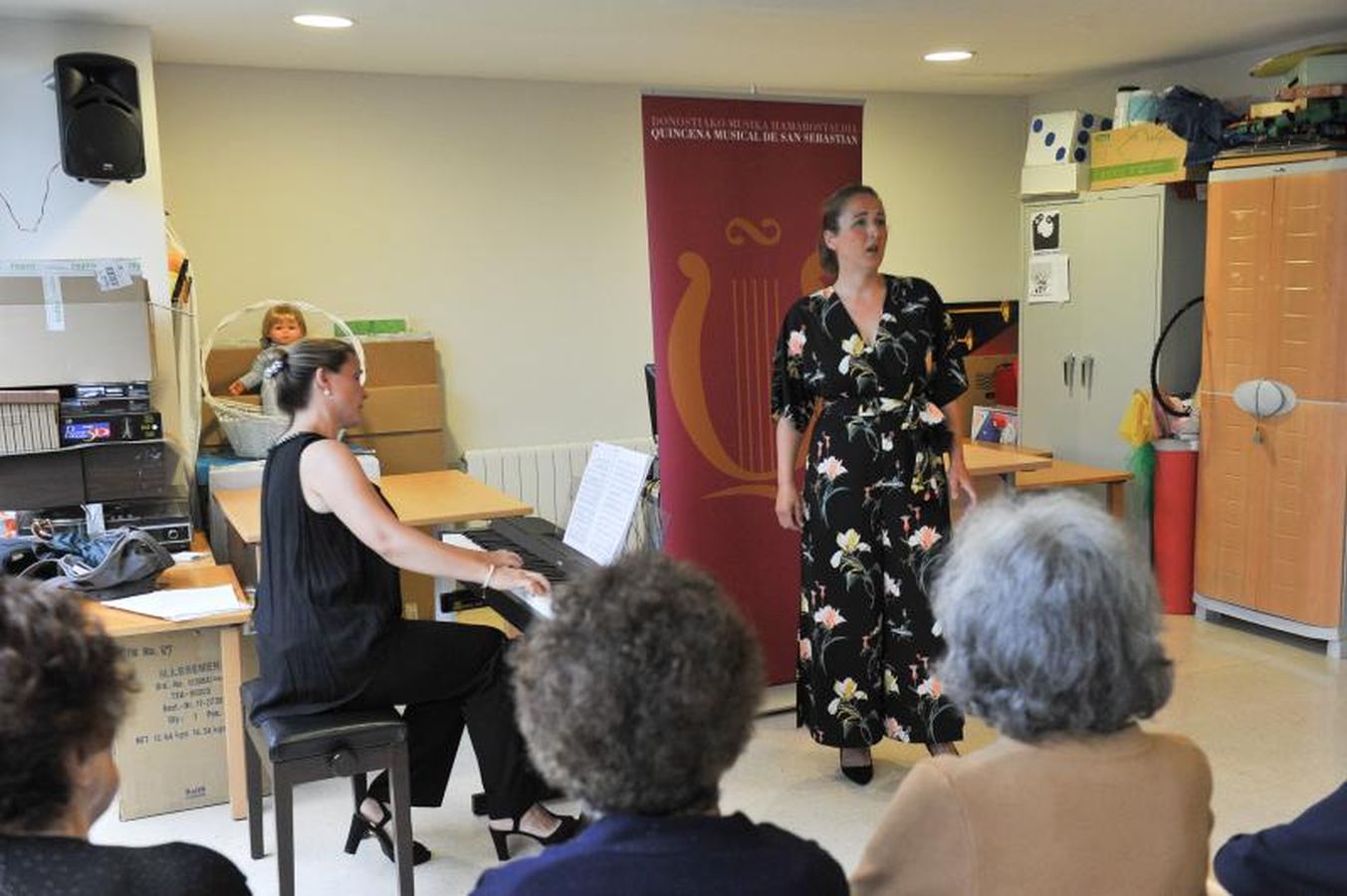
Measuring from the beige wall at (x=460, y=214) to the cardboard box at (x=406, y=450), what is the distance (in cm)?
41

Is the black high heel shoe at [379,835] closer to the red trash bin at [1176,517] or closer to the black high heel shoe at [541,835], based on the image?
the black high heel shoe at [541,835]

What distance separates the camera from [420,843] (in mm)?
3102

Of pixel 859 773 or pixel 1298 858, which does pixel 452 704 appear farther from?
pixel 1298 858

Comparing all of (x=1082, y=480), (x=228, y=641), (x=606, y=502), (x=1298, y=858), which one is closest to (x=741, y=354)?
(x=606, y=502)

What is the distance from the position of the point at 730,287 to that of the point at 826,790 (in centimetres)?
152

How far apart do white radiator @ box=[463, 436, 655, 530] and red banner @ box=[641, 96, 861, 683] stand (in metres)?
1.75

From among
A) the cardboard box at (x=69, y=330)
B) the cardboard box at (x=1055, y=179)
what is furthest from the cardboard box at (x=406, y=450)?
the cardboard box at (x=1055, y=179)

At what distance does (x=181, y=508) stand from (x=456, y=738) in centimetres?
158

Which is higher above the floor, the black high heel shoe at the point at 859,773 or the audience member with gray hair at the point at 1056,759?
the audience member with gray hair at the point at 1056,759

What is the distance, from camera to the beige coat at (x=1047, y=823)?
4.07 feet

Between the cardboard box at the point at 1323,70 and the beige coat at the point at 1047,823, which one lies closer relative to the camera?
the beige coat at the point at 1047,823

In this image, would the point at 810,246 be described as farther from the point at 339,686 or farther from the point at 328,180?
the point at 328,180

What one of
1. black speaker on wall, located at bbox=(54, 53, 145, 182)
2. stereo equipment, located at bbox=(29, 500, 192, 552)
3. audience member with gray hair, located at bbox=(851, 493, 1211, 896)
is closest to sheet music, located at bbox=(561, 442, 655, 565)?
stereo equipment, located at bbox=(29, 500, 192, 552)

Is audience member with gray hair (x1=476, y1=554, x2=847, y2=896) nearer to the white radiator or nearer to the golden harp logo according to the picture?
the golden harp logo
